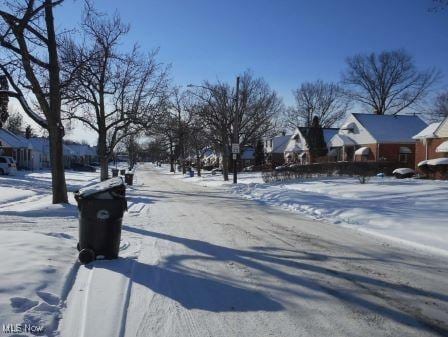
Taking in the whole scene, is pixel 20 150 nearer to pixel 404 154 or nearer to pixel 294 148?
pixel 294 148

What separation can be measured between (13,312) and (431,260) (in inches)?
279

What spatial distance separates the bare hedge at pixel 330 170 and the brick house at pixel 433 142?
211cm

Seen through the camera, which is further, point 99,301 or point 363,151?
point 363,151

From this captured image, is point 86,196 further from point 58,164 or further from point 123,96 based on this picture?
point 123,96

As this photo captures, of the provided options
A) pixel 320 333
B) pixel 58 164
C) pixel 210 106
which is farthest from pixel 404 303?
pixel 210 106

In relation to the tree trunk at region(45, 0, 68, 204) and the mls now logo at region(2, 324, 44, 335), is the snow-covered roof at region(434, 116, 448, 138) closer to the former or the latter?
the tree trunk at region(45, 0, 68, 204)

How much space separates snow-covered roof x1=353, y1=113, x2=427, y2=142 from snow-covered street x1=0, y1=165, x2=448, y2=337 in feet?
137

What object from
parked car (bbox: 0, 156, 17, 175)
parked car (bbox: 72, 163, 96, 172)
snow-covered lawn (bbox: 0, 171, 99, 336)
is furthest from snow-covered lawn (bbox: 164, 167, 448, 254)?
parked car (bbox: 72, 163, 96, 172)

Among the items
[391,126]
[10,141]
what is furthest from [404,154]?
[10,141]

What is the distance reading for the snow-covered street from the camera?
512 centimetres

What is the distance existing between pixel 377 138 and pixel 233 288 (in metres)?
46.3

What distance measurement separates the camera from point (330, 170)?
119 feet

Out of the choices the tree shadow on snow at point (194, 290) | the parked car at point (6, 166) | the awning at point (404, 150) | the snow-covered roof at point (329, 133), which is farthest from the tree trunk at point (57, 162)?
the snow-covered roof at point (329, 133)

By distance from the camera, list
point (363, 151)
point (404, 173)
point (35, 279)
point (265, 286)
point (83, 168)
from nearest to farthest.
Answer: point (35, 279) < point (265, 286) < point (404, 173) < point (363, 151) < point (83, 168)
